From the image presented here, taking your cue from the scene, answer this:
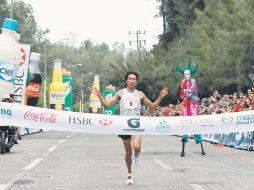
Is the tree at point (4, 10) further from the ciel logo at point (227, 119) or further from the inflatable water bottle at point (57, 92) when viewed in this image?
the ciel logo at point (227, 119)

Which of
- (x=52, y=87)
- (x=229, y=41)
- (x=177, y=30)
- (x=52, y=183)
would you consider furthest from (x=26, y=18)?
(x=52, y=183)

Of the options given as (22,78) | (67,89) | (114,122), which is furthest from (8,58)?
(67,89)

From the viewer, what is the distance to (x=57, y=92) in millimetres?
47250

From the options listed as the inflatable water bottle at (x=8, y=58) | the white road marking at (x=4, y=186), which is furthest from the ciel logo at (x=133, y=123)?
the inflatable water bottle at (x=8, y=58)

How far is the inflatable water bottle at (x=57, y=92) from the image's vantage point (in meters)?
45.8

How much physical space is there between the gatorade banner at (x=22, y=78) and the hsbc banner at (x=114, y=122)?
52.8ft

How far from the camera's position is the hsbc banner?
1149 cm

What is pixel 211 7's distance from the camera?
44469 mm

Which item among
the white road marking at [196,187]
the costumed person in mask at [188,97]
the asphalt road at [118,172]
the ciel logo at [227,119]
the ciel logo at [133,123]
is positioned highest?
the costumed person in mask at [188,97]

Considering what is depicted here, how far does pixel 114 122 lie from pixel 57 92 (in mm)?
36016

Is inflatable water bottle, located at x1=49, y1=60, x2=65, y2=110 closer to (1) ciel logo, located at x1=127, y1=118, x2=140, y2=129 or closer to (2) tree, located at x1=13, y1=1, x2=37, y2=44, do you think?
(1) ciel logo, located at x1=127, y1=118, x2=140, y2=129

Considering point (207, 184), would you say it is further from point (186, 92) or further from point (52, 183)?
point (186, 92)

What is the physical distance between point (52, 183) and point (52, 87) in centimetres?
3683

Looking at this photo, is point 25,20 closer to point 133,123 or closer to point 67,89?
point 67,89
